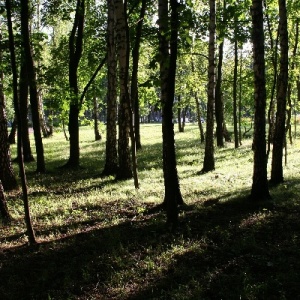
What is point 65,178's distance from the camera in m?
16.3

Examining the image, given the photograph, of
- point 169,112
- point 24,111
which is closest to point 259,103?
point 169,112

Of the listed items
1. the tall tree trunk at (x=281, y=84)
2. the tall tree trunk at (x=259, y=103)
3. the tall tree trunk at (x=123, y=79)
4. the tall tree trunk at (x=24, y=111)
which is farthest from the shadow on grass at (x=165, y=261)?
the tall tree trunk at (x=24, y=111)

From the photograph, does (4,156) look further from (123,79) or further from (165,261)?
(165,261)

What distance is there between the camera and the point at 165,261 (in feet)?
20.6

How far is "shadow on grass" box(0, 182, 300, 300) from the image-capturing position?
5.42 m

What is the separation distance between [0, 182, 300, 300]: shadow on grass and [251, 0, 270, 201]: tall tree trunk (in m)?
1.51

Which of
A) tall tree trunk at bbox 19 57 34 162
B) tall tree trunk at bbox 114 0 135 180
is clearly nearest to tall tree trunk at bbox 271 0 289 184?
tall tree trunk at bbox 114 0 135 180

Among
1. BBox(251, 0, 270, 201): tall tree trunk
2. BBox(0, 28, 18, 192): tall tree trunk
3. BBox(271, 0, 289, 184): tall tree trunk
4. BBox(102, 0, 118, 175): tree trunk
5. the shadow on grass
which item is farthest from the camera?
BBox(102, 0, 118, 175): tree trunk

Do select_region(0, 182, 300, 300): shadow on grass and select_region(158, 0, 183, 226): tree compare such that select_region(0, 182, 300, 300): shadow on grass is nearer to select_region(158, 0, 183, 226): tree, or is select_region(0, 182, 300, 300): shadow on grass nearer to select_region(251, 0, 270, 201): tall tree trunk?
select_region(158, 0, 183, 226): tree

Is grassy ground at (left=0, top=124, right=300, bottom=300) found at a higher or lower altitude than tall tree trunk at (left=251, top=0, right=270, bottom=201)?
lower

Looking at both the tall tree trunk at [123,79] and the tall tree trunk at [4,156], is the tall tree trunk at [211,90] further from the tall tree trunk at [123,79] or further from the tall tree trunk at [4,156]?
the tall tree trunk at [4,156]

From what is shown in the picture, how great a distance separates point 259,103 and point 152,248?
536 centimetres

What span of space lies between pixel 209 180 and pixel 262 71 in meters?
5.73

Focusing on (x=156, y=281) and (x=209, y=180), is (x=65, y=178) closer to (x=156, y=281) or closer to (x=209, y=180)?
(x=209, y=180)
